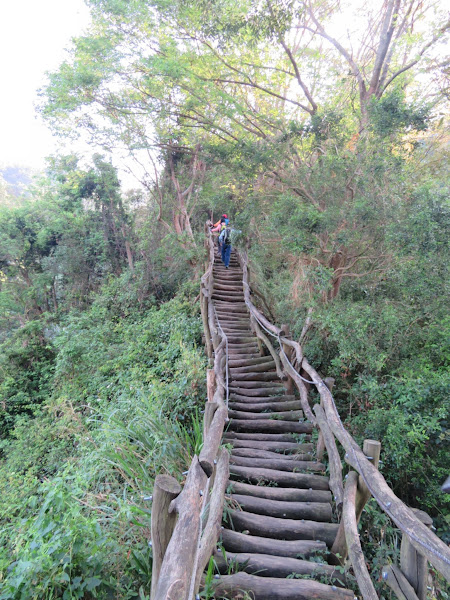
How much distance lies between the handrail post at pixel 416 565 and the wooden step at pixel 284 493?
3.56 ft

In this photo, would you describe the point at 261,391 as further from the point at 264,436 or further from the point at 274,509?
the point at 274,509

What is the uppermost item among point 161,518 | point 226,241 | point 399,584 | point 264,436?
point 226,241

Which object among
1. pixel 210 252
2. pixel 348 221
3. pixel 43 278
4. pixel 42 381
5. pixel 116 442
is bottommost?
pixel 42 381

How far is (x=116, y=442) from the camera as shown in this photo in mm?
4527

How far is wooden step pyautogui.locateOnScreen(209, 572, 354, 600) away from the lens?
7.39 feet

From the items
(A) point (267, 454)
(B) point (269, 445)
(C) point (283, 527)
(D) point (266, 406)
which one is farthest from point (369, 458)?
(D) point (266, 406)

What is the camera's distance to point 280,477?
3492 mm

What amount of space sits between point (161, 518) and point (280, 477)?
6.74 feet

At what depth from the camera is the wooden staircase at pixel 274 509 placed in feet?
7.60

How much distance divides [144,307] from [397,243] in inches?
423

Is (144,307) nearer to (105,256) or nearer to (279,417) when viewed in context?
(105,256)

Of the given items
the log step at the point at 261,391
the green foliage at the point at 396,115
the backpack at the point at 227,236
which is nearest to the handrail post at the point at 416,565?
the log step at the point at 261,391

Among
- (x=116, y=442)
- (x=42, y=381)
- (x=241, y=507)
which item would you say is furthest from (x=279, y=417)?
(x=42, y=381)

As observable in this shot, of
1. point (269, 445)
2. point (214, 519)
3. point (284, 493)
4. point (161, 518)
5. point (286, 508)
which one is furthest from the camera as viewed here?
point (269, 445)
